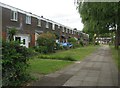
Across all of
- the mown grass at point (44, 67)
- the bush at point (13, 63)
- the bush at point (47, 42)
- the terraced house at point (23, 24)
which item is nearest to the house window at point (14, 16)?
the terraced house at point (23, 24)

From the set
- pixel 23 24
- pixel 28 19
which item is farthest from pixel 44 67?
pixel 28 19

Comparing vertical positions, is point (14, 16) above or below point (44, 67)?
above

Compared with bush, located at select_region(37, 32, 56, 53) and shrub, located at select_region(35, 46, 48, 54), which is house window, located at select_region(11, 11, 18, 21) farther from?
shrub, located at select_region(35, 46, 48, 54)

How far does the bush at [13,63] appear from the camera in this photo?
9.21m

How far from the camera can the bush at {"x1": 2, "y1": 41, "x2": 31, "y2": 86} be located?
362 inches

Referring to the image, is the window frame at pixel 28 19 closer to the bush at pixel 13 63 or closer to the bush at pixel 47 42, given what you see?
the bush at pixel 47 42

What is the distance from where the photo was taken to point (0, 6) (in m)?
29.9

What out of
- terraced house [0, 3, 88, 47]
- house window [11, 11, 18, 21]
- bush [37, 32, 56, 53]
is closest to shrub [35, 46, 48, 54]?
bush [37, 32, 56, 53]

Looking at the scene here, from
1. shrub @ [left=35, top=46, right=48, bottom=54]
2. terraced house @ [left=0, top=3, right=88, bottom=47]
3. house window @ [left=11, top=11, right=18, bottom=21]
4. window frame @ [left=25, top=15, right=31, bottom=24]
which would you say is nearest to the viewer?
shrub @ [left=35, top=46, right=48, bottom=54]

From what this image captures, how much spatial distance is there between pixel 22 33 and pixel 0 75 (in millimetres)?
27220

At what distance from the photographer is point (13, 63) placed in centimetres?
955

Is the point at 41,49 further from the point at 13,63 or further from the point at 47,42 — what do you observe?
the point at 13,63

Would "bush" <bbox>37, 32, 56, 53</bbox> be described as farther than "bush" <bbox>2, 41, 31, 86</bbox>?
Yes

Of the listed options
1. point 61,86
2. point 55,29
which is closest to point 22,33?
point 55,29
